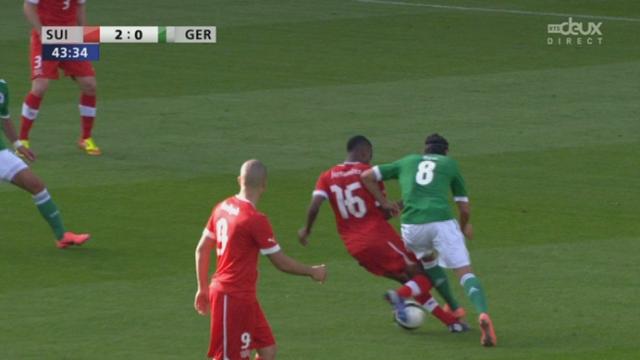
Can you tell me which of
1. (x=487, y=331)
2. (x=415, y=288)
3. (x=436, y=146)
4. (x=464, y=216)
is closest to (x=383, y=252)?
(x=415, y=288)

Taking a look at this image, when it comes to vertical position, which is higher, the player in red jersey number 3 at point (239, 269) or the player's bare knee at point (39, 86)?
the player's bare knee at point (39, 86)

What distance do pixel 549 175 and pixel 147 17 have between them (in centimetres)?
1661

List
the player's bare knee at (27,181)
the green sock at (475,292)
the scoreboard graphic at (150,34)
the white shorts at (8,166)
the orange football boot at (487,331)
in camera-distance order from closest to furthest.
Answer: the orange football boot at (487,331)
the green sock at (475,292)
the white shorts at (8,166)
the player's bare knee at (27,181)
the scoreboard graphic at (150,34)

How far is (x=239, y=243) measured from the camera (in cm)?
1198

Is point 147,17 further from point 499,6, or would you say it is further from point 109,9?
point 499,6

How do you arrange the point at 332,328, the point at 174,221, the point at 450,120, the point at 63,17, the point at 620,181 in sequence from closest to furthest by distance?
1. the point at 332,328
2. the point at 174,221
3. the point at 620,181
4. the point at 63,17
5. the point at 450,120

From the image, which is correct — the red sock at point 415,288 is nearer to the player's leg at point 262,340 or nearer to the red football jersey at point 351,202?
the red football jersey at point 351,202

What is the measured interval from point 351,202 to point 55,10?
8314mm

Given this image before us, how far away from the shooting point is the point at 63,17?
2220cm

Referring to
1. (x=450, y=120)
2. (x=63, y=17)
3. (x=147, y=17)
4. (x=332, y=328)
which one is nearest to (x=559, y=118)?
(x=450, y=120)

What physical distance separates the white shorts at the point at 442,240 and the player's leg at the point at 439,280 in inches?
7.4

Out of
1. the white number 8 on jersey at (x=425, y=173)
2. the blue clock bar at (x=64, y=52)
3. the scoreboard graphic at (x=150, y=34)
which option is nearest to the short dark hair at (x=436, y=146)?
the white number 8 on jersey at (x=425, y=173)

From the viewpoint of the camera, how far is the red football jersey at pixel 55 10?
21.9m

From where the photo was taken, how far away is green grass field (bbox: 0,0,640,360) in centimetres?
1455
